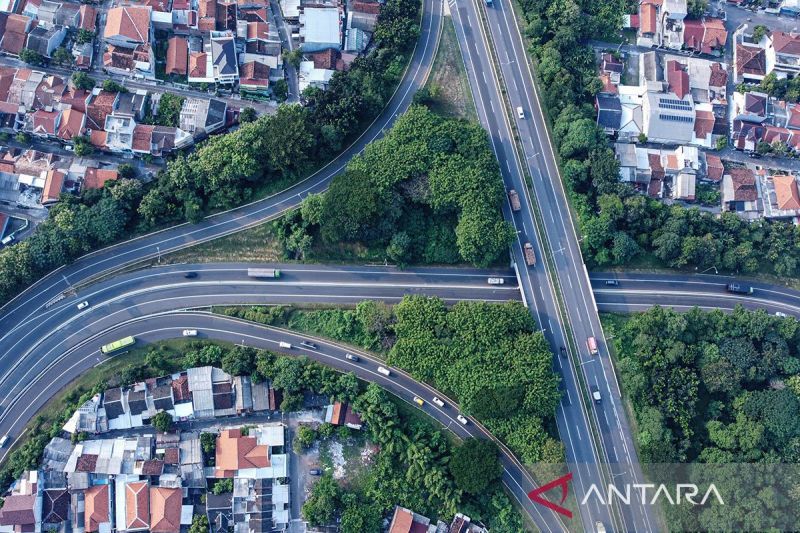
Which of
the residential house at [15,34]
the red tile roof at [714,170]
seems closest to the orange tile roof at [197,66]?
the residential house at [15,34]

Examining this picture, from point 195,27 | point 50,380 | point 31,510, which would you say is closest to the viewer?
point 31,510

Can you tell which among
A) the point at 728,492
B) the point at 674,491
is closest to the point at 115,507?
the point at 674,491

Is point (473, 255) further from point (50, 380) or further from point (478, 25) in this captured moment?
point (50, 380)

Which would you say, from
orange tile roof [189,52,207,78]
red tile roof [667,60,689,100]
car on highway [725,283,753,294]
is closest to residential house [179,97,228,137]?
orange tile roof [189,52,207,78]

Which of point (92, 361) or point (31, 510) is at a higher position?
point (92, 361)

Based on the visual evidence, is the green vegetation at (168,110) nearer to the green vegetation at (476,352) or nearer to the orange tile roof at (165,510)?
the green vegetation at (476,352)
